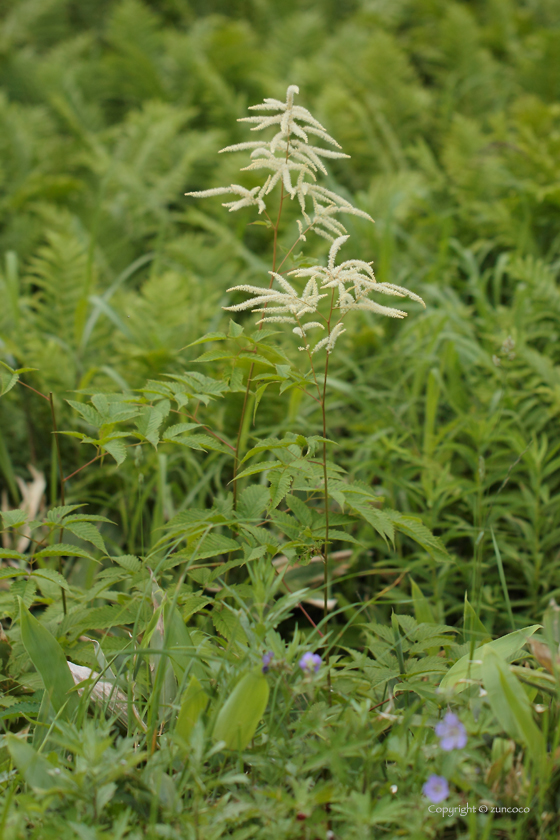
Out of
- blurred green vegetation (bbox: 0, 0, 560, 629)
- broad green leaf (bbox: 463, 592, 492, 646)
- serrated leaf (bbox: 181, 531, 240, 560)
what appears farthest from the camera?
blurred green vegetation (bbox: 0, 0, 560, 629)

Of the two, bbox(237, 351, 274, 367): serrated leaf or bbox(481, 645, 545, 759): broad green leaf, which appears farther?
bbox(237, 351, 274, 367): serrated leaf

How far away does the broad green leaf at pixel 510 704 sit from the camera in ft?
3.52

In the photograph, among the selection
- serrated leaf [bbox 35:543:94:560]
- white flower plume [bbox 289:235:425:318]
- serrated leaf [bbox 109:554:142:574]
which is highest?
white flower plume [bbox 289:235:425:318]

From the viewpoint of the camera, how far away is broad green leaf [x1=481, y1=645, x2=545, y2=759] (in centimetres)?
107

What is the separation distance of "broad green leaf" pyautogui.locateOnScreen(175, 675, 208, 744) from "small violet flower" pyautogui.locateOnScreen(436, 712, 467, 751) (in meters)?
0.42

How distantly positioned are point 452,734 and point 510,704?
138 mm

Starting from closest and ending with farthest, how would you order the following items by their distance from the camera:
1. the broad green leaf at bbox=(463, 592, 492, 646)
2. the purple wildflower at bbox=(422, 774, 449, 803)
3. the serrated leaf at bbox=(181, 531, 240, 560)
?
the purple wildflower at bbox=(422, 774, 449, 803)
the serrated leaf at bbox=(181, 531, 240, 560)
the broad green leaf at bbox=(463, 592, 492, 646)

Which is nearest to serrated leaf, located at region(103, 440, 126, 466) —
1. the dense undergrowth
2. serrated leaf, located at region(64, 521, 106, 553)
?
the dense undergrowth

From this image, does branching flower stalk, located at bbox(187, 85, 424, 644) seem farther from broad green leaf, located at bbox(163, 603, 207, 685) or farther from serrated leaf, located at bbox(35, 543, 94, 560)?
serrated leaf, located at bbox(35, 543, 94, 560)

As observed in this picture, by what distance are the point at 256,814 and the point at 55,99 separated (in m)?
4.53

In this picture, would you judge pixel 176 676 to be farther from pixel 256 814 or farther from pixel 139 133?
pixel 139 133

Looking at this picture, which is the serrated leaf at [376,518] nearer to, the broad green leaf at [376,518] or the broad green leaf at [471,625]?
the broad green leaf at [376,518]

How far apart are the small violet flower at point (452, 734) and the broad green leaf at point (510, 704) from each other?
118 mm

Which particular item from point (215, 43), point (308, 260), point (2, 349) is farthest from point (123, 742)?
point (215, 43)
